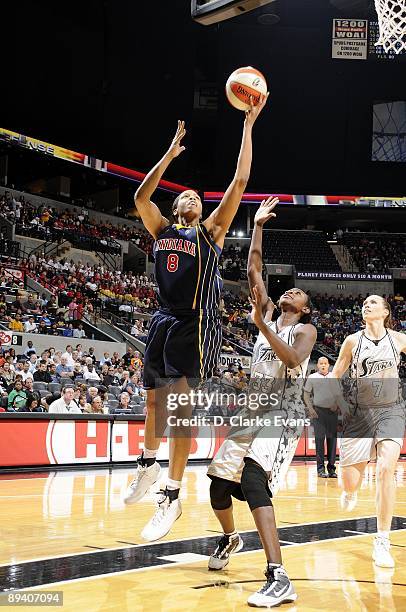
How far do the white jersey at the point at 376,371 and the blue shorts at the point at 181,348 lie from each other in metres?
1.60

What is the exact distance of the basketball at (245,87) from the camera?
16.9 ft

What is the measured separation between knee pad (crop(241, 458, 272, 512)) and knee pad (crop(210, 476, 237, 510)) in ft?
1.31

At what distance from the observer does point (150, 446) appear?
5273 mm

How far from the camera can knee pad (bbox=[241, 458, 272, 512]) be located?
15.2 ft

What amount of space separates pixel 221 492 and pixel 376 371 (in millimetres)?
1789

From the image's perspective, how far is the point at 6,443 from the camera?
445 inches

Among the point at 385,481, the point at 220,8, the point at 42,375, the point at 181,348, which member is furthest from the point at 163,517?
the point at 42,375

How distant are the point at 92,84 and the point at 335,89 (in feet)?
38.9

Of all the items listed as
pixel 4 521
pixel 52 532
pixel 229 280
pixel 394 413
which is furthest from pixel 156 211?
pixel 229 280

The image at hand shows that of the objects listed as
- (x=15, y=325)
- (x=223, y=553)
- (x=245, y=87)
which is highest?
(x=245, y=87)

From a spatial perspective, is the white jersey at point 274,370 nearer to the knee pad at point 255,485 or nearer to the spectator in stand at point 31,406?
the knee pad at point 255,485

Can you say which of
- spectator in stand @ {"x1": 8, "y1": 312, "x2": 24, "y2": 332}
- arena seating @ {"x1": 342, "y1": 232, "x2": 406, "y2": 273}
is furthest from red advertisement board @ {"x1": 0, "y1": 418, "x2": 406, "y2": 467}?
arena seating @ {"x1": 342, "y1": 232, "x2": 406, "y2": 273}

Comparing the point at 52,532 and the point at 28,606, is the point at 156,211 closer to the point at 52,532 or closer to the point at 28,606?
the point at 28,606

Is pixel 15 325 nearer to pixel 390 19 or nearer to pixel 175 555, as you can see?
pixel 390 19
